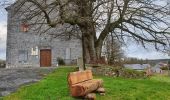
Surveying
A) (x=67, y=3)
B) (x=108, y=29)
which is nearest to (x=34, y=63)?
(x=108, y=29)

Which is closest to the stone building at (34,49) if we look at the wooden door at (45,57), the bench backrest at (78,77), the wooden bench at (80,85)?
the wooden door at (45,57)

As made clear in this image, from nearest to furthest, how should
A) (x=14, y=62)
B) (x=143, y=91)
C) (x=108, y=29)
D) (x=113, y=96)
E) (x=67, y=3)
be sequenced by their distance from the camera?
(x=113, y=96), (x=143, y=91), (x=67, y=3), (x=108, y=29), (x=14, y=62)

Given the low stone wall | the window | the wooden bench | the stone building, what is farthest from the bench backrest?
the window

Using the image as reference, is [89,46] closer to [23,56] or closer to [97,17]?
[97,17]

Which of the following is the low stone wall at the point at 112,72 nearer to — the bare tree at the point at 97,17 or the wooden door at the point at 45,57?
the bare tree at the point at 97,17

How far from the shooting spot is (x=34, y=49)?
52000 millimetres

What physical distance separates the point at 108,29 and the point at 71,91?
678 inches

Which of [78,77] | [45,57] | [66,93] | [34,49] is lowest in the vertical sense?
[66,93]

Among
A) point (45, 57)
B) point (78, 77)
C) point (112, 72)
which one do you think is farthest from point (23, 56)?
point (78, 77)

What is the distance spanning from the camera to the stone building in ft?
169

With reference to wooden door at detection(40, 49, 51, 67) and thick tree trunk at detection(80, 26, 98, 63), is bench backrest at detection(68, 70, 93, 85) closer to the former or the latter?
thick tree trunk at detection(80, 26, 98, 63)

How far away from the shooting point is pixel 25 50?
171ft

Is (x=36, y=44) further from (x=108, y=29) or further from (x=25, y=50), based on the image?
(x=108, y=29)

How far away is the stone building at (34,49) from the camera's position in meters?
51.4
